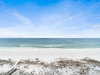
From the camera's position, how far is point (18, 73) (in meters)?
4.96

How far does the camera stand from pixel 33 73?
16.7 feet

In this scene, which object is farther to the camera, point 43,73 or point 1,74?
point 43,73

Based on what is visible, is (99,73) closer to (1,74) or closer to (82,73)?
(82,73)

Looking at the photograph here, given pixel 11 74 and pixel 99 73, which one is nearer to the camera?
pixel 11 74

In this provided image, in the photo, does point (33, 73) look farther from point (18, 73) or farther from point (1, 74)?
point (1, 74)

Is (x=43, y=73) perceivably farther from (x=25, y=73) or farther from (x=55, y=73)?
(x=25, y=73)

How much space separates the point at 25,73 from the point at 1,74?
143cm

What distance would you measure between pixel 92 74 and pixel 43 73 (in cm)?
315

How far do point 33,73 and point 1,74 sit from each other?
1.94 meters

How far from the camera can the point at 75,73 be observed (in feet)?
16.6

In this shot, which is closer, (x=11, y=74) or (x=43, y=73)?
(x=11, y=74)

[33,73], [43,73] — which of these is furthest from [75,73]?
[33,73]

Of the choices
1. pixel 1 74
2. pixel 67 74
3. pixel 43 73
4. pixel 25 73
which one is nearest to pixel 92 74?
pixel 67 74

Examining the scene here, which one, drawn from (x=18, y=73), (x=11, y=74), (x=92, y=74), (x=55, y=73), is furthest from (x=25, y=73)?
(x=92, y=74)
